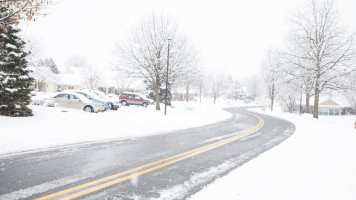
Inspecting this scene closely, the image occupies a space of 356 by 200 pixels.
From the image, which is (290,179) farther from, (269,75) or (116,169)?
(269,75)

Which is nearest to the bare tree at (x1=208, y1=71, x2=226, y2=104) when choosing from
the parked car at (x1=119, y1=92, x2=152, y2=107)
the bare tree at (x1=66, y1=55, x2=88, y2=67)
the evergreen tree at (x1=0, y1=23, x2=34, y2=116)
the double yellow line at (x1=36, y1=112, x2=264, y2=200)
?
the parked car at (x1=119, y1=92, x2=152, y2=107)

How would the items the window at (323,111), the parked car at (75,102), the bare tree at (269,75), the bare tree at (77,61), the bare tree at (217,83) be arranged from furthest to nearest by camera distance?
1. the bare tree at (77,61)
2. the bare tree at (217,83)
3. the window at (323,111)
4. the bare tree at (269,75)
5. the parked car at (75,102)

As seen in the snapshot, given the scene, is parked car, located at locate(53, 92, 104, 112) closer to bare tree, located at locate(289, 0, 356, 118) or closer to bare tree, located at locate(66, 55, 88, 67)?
bare tree, located at locate(289, 0, 356, 118)

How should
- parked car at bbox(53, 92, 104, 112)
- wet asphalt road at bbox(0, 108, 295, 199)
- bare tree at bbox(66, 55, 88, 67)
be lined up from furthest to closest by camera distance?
bare tree at bbox(66, 55, 88, 67) < parked car at bbox(53, 92, 104, 112) < wet asphalt road at bbox(0, 108, 295, 199)

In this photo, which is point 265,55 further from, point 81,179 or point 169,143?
point 81,179

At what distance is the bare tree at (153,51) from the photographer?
20.7m

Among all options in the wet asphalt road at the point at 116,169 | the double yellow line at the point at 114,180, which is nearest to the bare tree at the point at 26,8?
the wet asphalt road at the point at 116,169

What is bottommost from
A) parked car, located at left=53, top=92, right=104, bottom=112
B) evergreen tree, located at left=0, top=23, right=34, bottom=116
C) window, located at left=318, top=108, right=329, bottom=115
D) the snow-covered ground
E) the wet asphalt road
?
window, located at left=318, top=108, right=329, bottom=115

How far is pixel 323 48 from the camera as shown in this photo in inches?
845

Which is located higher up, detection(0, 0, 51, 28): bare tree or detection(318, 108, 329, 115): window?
detection(0, 0, 51, 28): bare tree

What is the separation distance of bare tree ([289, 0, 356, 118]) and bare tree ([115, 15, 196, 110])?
36.2 feet

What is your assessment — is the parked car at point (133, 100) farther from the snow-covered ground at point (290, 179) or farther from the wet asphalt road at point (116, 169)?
the snow-covered ground at point (290, 179)

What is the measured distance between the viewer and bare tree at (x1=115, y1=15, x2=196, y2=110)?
68.0 ft

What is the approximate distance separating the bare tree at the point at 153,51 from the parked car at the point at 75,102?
570 centimetres
